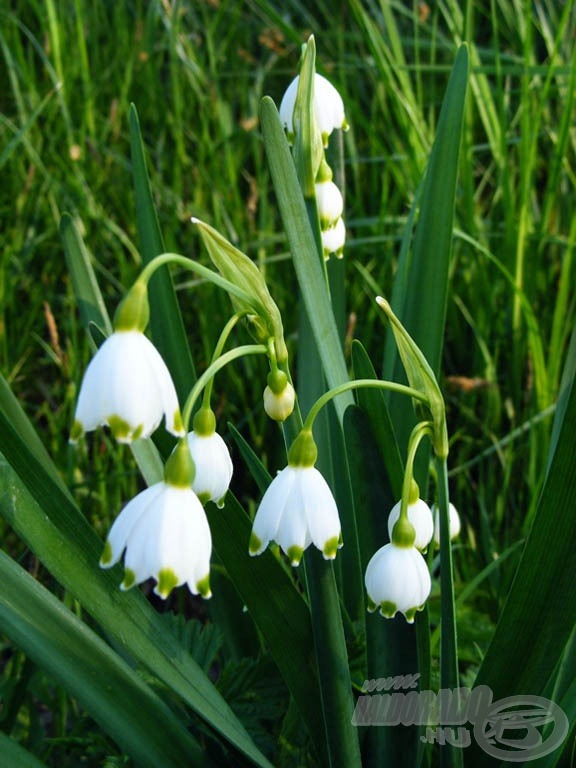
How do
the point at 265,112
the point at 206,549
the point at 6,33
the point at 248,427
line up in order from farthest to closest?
the point at 6,33
the point at 248,427
the point at 265,112
the point at 206,549

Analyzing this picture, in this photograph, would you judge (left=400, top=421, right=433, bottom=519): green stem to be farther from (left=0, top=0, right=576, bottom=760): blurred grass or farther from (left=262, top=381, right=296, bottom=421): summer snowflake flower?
(left=0, top=0, right=576, bottom=760): blurred grass

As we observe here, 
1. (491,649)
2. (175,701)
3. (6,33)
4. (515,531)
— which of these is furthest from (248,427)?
(6,33)

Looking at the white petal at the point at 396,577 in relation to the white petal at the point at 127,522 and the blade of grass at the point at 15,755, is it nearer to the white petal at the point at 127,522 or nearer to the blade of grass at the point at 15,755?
the white petal at the point at 127,522

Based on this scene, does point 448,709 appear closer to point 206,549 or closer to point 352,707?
point 352,707

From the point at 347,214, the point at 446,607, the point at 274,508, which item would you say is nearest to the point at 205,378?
the point at 274,508

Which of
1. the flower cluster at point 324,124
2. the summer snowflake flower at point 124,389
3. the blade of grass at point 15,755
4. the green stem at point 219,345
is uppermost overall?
the flower cluster at point 324,124

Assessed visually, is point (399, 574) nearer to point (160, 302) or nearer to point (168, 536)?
point (168, 536)

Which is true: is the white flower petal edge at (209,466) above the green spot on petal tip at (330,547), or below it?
above

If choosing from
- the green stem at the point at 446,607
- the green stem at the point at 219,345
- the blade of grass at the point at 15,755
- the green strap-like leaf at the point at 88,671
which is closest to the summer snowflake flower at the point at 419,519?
the green stem at the point at 446,607
